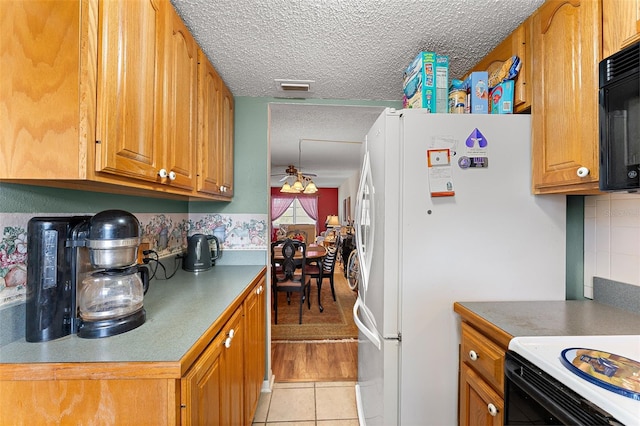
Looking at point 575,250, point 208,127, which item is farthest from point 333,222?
point 575,250

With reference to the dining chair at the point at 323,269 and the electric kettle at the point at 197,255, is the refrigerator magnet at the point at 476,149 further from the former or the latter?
the dining chair at the point at 323,269

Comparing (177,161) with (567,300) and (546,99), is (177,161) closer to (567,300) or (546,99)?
(546,99)

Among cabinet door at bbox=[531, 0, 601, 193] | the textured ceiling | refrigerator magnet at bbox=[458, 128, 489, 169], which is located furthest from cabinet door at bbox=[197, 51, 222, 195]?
cabinet door at bbox=[531, 0, 601, 193]

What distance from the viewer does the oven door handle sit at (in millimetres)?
639

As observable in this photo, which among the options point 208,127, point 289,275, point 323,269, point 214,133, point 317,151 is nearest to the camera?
point 208,127

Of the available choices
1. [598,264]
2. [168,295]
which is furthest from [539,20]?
[168,295]

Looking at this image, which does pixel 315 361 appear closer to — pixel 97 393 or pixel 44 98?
pixel 97 393

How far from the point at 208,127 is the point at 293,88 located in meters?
0.69

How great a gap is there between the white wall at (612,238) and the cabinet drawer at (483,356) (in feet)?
2.38

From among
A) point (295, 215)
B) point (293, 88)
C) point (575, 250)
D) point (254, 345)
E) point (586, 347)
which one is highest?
point (293, 88)

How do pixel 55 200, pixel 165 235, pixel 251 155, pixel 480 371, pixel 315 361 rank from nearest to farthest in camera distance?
pixel 55 200, pixel 480 371, pixel 165 235, pixel 251 155, pixel 315 361

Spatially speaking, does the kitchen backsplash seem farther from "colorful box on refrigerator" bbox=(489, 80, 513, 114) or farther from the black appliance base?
"colorful box on refrigerator" bbox=(489, 80, 513, 114)

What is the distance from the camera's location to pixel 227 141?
1902 millimetres

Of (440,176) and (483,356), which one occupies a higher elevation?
(440,176)
